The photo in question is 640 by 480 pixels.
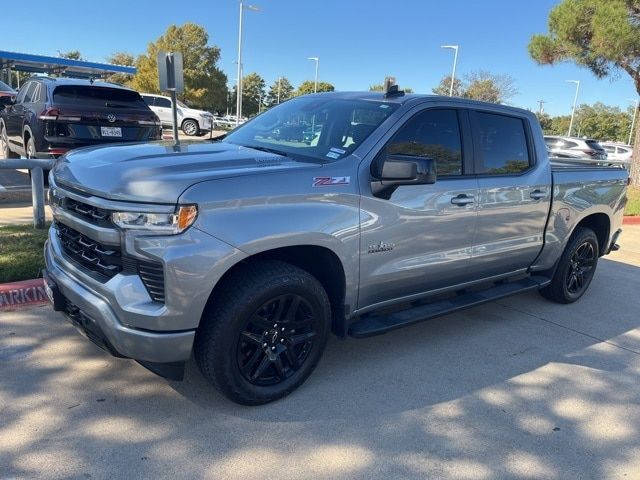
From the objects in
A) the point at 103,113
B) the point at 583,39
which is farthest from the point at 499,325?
the point at 583,39

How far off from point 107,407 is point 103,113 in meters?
6.51

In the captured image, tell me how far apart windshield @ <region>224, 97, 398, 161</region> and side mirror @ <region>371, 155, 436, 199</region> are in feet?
0.82

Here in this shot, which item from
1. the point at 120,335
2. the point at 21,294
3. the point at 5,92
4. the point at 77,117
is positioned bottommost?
the point at 21,294

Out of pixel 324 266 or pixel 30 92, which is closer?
pixel 324 266

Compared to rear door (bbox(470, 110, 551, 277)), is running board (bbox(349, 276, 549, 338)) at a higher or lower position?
lower

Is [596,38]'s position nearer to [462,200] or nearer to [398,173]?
[462,200]

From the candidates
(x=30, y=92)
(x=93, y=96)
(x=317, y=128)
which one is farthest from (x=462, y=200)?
(x=30, y=92)

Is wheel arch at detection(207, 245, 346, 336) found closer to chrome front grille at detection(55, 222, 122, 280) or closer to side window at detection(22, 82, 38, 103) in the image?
chrome front grille at detection(55, 222, 122, 280)

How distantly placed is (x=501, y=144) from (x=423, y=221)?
1.33 m

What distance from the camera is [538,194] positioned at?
187 inches

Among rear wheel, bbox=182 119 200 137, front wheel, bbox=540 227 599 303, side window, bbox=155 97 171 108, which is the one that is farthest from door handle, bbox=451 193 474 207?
side window, bbox=155 97 171 108

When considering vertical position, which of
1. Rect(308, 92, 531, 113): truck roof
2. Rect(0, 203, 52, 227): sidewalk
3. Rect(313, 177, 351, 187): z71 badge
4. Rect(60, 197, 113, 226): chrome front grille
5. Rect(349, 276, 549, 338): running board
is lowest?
Rect(0, 203, 52, 227): sidewalk

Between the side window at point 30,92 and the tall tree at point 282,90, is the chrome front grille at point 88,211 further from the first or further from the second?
the tall tree at point 282,90

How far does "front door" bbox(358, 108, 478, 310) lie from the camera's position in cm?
353
